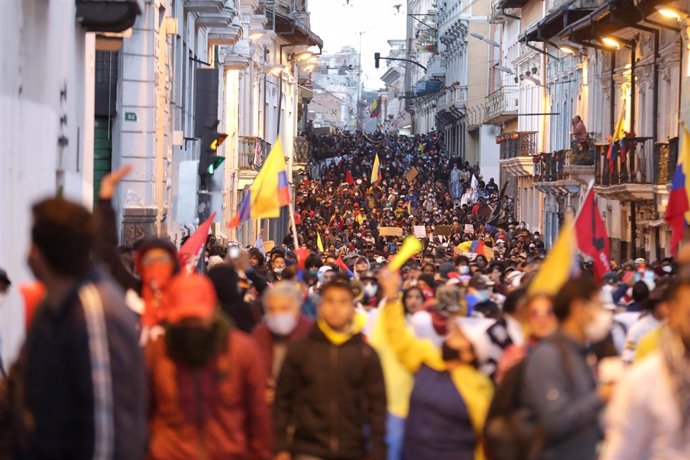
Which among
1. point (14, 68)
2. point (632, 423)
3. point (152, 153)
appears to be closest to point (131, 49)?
point (152, 153)

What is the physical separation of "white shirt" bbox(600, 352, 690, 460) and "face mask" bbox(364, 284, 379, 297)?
27.8ft

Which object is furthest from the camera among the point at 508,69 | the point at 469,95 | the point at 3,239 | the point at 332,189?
the point at 469,95

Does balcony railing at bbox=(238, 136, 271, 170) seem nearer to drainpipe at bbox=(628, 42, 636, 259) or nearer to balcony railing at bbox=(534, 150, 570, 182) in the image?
balcony railing at bbox=(534, 150, 570, 182)

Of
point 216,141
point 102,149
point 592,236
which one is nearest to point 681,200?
Result: point 592,236

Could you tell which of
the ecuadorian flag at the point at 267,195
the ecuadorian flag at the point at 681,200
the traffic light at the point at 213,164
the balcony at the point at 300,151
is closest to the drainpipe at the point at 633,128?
the traffic light at the point at 213,164

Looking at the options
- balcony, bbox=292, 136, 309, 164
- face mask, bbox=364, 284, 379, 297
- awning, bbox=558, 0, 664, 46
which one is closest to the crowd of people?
face mask, bbox=364, 284, 379, 297

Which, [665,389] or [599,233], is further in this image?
[599,233]

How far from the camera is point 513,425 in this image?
6828 mm

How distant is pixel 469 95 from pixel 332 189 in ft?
50.5

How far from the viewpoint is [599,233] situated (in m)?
19.4

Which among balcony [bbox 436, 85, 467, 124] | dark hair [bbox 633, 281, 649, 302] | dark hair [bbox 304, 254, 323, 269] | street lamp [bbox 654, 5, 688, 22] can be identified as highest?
balcony [bbox 436, 85, 467, 124]

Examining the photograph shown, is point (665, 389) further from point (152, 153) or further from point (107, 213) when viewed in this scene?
point (152, 153)

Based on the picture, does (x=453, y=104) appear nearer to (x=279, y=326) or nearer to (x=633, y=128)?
(x=633, y=128)

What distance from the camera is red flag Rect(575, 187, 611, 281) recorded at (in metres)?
19.0
